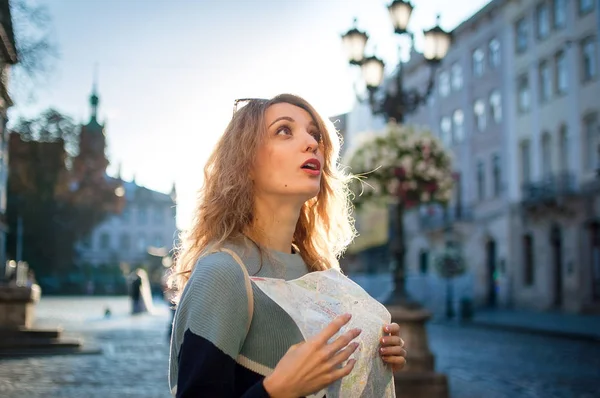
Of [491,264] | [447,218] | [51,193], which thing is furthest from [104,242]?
[51,193]

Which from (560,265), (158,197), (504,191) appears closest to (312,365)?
(560,265)

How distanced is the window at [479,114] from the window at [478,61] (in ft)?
4.53

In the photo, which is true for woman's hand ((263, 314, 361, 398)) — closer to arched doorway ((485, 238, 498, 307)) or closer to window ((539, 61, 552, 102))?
window ((539, 61, 552, 102))

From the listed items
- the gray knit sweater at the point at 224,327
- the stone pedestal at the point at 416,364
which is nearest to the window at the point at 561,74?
the stone pedestal at the point at 416,364

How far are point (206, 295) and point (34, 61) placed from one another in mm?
7821

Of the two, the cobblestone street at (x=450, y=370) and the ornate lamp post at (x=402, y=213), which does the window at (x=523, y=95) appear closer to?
the cobblestone street at (x=450, y=370)

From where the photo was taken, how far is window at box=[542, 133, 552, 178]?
32.6 meters

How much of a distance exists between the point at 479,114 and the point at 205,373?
38995mm

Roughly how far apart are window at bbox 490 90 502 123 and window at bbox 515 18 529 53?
267 cm

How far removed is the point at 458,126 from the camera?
42.0 m

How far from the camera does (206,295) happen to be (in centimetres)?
196

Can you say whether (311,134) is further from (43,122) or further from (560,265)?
(560,265)

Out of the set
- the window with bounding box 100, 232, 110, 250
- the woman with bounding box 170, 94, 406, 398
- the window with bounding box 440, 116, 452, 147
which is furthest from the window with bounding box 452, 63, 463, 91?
the window with bounding box 100, 232, 110, 250

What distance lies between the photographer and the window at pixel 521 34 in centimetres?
3475
